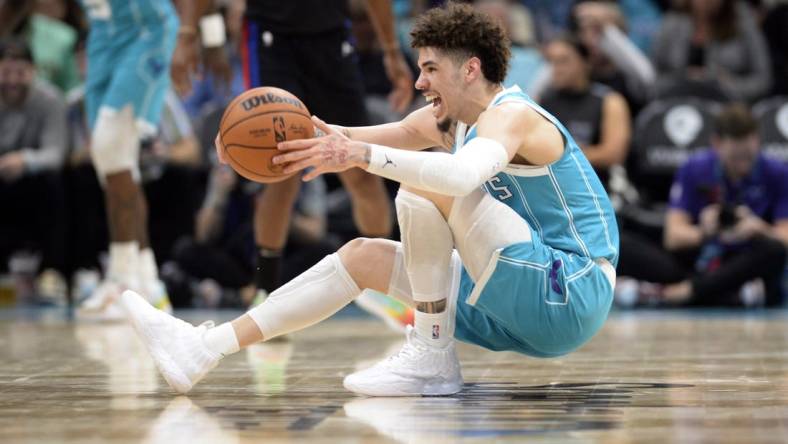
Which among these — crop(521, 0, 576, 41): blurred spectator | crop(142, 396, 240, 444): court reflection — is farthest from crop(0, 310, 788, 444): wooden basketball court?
crop(521, 0, 576, 41): blurred spectator

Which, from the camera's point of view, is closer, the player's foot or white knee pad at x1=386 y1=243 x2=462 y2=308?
white knee pad at x1=386 y1=243 x2=462 y2=308

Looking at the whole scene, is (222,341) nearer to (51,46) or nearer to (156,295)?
(156,295)

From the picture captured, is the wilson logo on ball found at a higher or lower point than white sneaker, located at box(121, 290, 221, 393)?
higher

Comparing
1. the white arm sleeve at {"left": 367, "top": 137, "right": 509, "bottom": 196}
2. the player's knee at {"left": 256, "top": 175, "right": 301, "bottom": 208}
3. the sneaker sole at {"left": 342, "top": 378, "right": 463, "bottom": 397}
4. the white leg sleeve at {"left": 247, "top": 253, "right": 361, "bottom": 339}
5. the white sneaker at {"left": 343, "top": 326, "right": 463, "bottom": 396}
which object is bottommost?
the sneaker sole at {"left": 342, "top": 378, "right": 463, "bottom": 397}

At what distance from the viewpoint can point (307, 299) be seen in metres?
3.48

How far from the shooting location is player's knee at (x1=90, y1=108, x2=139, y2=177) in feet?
20.7

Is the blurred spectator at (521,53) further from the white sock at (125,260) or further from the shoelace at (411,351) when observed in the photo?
the shoelace at (411,351)

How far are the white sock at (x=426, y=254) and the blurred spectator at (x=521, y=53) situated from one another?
5.03 metres

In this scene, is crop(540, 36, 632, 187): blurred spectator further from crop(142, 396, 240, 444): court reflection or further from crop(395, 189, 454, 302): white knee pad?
crop(142, 396, 240, 444): court reflection

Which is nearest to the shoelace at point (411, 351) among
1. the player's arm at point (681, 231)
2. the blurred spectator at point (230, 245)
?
the blurred spectator at point (230, 245)

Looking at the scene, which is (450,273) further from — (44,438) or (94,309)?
(94,309)

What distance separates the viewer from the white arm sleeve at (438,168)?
10.1 feet

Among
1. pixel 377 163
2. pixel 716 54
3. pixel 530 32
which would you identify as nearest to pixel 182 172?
pixel 530 32

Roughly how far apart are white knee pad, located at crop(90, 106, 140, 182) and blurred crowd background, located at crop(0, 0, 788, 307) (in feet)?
4.36
